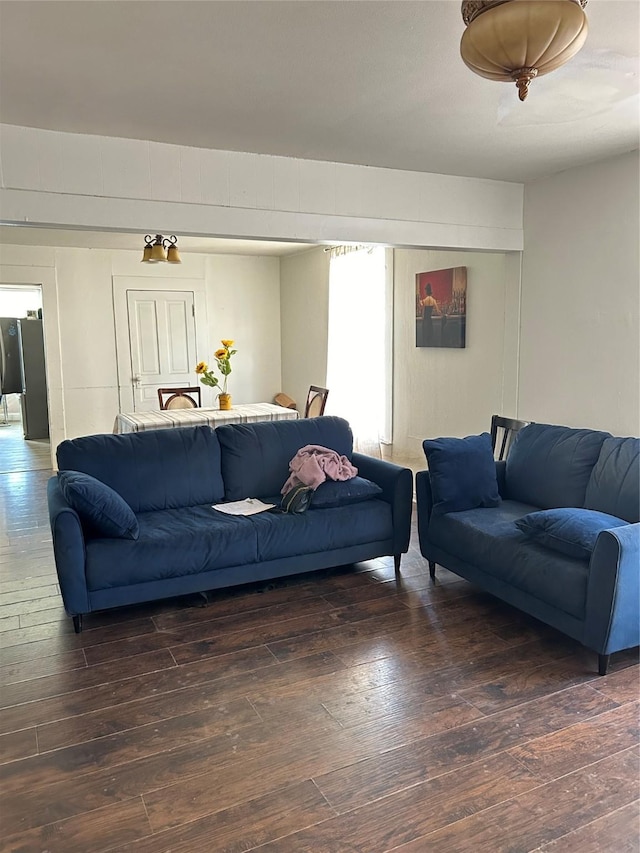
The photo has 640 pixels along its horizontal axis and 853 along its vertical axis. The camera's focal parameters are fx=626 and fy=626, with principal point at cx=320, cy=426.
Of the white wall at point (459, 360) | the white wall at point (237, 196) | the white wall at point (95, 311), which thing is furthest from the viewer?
the white wall at point (95, 311)

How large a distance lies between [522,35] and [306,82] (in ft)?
3.79

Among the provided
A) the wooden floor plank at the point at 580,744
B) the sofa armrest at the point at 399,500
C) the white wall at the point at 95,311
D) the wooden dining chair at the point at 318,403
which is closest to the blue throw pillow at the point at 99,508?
the sofa armrest at the point at 399,500

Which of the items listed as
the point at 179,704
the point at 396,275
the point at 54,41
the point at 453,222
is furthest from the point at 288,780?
the point at 396,275

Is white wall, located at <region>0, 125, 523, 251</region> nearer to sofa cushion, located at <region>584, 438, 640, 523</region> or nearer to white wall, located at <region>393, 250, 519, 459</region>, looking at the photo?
white wall, located at <region>393, 250, 519, 459</region>

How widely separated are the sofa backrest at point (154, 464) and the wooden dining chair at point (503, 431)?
83.2 inches

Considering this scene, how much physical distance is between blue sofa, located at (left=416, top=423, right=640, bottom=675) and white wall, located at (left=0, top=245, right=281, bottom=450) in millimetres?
4897

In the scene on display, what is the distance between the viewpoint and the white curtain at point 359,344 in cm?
615

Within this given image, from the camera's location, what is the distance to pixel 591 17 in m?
2.12

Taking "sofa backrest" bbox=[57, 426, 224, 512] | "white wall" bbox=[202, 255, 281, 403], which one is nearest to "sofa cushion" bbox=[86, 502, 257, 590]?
"sofa backrest" bbox=[57, 426, 224, 512]

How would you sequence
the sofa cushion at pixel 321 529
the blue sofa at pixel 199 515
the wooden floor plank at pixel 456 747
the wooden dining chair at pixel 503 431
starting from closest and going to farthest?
the wooden floor plank at pixel 456 747 < the blue sofa at pixel 199 515 < the sofa cushion at pixel 321 529 < the wooden dining chair at pixel 503 431

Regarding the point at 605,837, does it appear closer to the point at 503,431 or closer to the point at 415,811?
the point at 415,811

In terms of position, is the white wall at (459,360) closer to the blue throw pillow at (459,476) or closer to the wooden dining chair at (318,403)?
the wooden dining chair at (318,403)

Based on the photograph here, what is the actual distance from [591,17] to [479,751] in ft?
8.49

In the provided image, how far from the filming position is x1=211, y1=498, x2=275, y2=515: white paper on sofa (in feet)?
12.1
